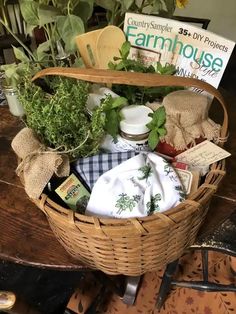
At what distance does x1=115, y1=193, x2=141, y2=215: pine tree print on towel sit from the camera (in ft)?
1.74

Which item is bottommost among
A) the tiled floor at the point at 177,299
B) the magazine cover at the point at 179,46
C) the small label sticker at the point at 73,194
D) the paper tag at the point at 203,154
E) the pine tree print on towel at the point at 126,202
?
the tiled floor at the point at 177,299

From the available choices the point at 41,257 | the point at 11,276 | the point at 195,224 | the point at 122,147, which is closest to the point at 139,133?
the point at 122,147

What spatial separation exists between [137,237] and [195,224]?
0.44ft

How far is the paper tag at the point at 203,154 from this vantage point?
1.98 feet

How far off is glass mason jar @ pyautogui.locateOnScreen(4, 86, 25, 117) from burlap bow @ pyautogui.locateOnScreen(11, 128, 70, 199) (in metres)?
0.28

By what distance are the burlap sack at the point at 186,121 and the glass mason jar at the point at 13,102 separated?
404 millimetres

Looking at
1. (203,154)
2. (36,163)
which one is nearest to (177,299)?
(203,154)

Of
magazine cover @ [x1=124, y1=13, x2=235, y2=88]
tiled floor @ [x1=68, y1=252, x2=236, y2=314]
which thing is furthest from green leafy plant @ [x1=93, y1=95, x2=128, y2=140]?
tiled floor @ [x1=68, y1=252, x2=236, y2=314]

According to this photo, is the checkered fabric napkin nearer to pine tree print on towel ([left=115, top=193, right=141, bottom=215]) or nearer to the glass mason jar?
pine tree print on towel ([left=115, top=193, right=141, bottom=215])

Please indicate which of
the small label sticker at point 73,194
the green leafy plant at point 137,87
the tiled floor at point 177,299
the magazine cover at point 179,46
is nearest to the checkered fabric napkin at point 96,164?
the small label sticker at point 73,194

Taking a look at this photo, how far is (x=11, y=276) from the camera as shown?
1.12m

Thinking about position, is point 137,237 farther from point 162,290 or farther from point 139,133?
point 162,290

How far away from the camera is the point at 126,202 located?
1.75 feet

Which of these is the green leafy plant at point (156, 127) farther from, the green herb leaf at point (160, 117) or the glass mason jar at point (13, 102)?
the glass mason jar at point (13, 102)
